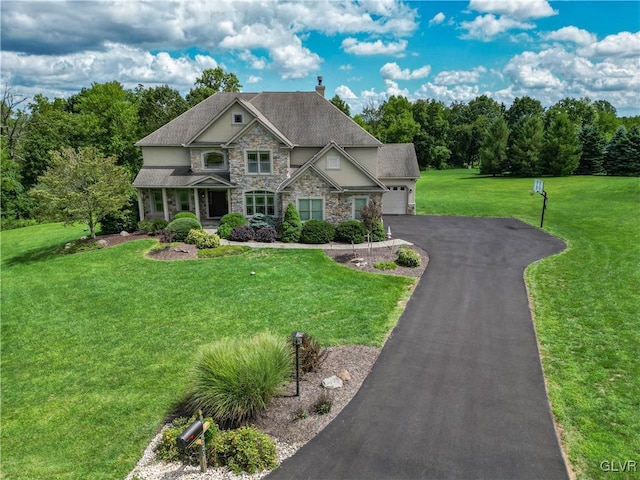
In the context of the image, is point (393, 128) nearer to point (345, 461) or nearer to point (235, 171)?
point (235, 171)

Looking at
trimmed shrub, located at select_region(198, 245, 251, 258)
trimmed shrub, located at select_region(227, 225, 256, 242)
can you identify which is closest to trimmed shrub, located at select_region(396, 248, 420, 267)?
trimmed shrub, located at select_region(198, 245, 251, 258)

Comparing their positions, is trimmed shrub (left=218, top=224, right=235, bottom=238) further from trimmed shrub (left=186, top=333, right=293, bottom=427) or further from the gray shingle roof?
trimmed shrub (left=186, top=333, right=293, bottom=427)

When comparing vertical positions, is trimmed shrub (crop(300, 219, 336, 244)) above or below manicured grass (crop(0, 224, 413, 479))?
above

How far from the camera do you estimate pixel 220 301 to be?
17109mm

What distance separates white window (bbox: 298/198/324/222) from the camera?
2702cm

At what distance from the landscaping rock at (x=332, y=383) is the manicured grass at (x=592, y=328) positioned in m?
4.98

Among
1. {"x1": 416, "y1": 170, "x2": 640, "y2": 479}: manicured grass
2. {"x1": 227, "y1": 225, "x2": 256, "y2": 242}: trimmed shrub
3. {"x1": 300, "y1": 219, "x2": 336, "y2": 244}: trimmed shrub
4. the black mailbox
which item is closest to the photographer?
the black mailbox

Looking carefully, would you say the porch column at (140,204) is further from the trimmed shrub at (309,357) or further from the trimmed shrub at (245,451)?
the trimmed shrub at (245,451)

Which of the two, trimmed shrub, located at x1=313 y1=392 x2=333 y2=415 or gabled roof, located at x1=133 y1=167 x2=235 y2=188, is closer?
trimmed shrub, located at x1=313 y1=392 x2=333 y2=415

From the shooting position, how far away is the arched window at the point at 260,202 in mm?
28453

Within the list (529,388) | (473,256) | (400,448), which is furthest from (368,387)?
(473,256)

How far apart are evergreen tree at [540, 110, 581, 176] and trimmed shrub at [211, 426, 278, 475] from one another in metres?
60.9

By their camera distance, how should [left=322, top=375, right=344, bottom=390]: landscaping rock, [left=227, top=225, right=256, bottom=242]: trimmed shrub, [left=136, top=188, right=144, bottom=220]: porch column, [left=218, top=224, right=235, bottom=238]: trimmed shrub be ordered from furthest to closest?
1. [left=136, top=188, right=144, bottom=220]: porch column
2. [left=218, top=224, right=235, bottom=238]: trimmed shrub
3. [left=227, top=225, right=256, bottom=242]: trimmed shrub
4. [left=322, top=375, right=344, bottom=390]: landscaping rock

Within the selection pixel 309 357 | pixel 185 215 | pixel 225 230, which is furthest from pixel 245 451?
pixel 185 215
